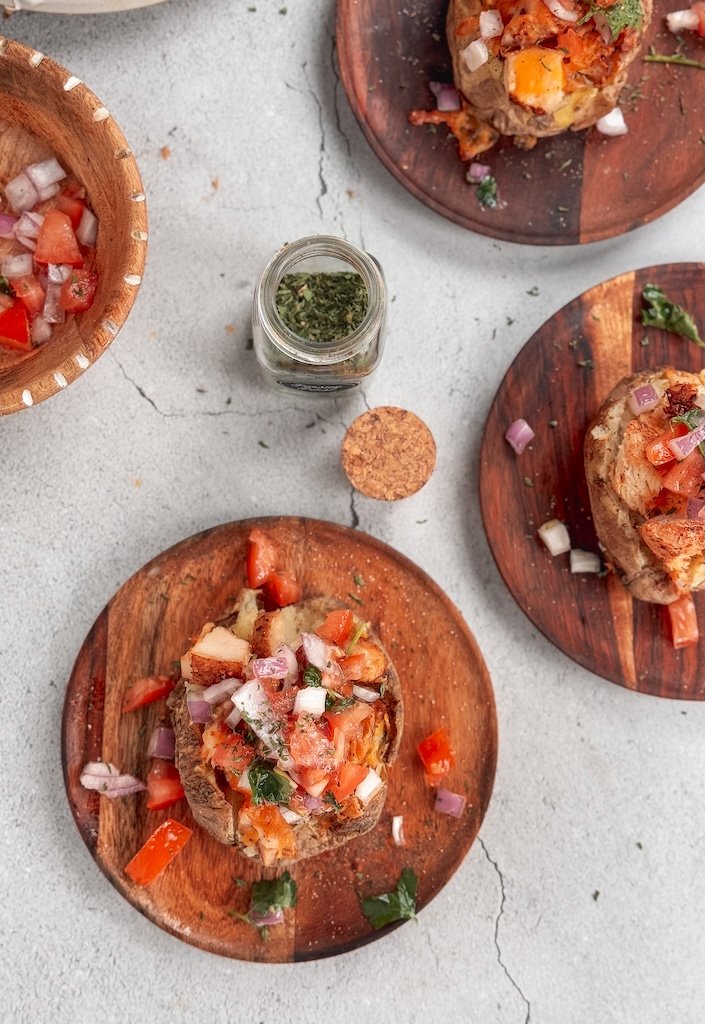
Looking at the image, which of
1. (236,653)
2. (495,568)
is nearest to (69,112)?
(236,653)

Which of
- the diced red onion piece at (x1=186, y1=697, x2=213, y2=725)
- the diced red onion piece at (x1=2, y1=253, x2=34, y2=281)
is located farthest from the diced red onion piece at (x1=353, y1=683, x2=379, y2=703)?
Result: the diced red onion piece at (x1=2, y1=253, x2=34, y2=281)

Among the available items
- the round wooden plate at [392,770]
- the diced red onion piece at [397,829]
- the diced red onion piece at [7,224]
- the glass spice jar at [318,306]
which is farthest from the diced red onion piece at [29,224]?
the diced red onion piece at [397,829]

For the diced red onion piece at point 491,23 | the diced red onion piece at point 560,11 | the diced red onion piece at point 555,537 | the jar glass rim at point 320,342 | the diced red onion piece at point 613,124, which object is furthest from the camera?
the diced red onion piece at point 613,124

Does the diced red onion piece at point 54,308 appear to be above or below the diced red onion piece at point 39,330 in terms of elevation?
above

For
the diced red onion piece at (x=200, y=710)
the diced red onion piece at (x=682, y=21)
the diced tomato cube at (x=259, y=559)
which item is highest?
the diced red onion piece at (x=682, y=21)

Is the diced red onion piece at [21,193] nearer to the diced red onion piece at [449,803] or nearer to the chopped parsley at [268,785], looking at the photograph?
the chopped parsley at [268,785]

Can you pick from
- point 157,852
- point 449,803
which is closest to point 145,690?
point 157,852
